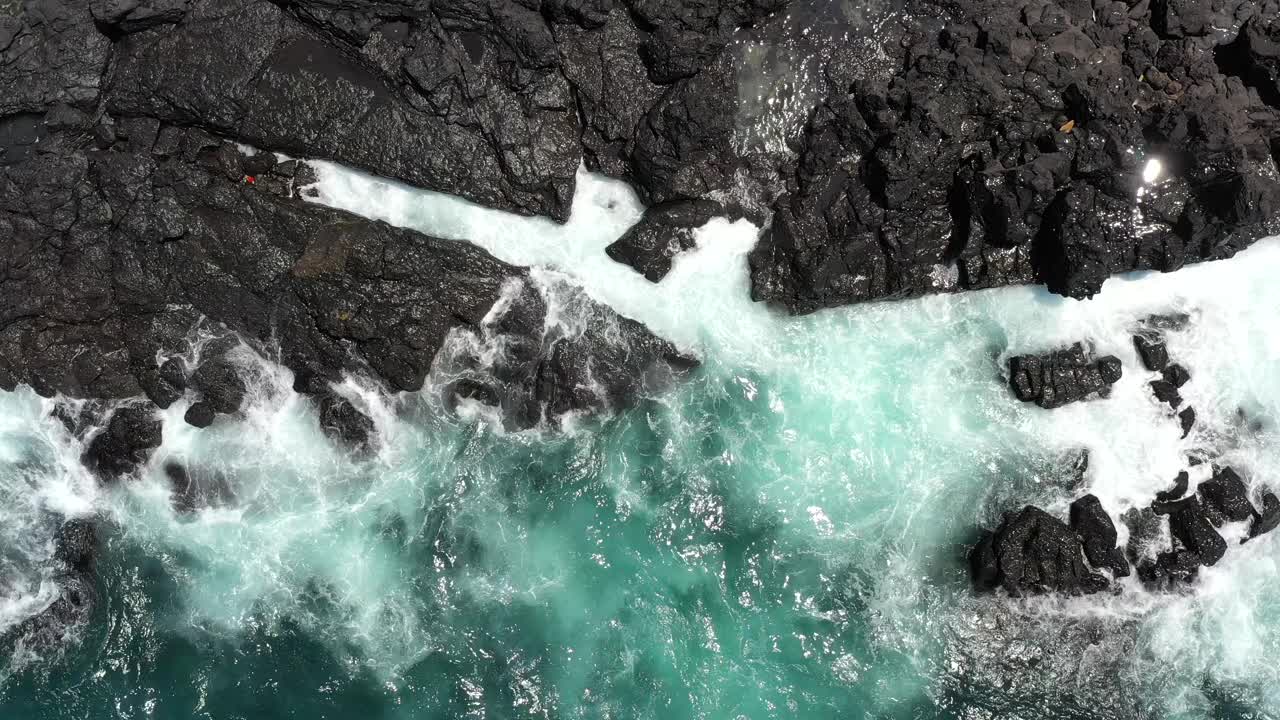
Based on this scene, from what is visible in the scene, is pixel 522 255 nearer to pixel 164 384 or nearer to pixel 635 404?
pixel 635 404

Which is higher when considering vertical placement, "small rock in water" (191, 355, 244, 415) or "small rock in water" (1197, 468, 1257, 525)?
"small rock in water" (1197, 468, 1257, 525)

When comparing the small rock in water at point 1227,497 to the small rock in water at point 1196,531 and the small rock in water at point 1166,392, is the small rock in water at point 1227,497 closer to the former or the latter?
the small rock in water at point 1196,531

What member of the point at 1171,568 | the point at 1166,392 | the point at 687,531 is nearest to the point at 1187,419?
the point at 1166,392

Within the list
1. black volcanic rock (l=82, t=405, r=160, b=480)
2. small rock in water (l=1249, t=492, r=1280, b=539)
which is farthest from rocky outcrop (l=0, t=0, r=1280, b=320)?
black volcanic rock (l=82, t=405, r=160, b=480)

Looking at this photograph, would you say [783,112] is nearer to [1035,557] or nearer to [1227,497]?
[1035,557]

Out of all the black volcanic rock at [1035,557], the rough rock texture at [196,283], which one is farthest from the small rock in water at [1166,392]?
the rough rock texture at [196,283]

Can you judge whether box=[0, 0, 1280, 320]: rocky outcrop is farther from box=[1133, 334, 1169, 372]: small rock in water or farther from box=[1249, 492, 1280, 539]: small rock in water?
box=[1249, 492, 1280, 539]: small rock in water

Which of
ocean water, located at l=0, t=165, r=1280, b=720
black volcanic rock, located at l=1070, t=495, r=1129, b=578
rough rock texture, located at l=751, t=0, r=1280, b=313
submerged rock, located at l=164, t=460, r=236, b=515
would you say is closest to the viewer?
rough rock texture, located at l=751, t=0, r=1280, b=313
